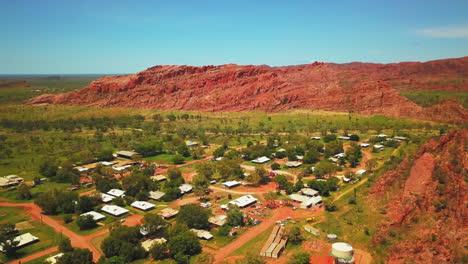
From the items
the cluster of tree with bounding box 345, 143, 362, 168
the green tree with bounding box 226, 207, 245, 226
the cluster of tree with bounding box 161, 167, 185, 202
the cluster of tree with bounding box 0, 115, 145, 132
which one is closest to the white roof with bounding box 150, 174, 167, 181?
the cluster of tree with bounding box 161, 167, 185, 202

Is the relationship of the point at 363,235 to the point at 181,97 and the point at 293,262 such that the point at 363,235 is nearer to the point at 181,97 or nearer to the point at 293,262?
the point at 293,262

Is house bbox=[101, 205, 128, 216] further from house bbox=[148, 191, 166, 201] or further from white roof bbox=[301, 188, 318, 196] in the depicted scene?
white roof bbox=[301, 188, 318, 196]

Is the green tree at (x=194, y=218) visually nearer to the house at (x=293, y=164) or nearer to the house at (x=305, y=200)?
the house at (x=305, y=200)

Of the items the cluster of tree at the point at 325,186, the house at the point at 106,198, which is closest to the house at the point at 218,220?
the cluster of tree at the point at 325,186

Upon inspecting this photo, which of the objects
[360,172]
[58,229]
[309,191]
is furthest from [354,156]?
[58,229]

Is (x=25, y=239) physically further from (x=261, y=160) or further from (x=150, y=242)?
(x=261, y=160)
